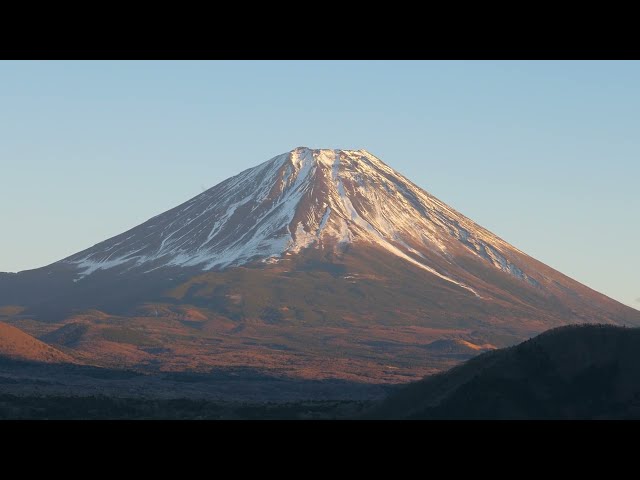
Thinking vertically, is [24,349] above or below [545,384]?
above

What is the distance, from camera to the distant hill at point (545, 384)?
48.8 metres

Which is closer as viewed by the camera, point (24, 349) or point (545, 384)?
point (545, 384)

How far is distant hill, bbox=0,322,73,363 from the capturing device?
126m

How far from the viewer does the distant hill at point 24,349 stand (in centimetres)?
12562

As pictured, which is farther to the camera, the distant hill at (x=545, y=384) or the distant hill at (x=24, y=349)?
the distant hill at (x=24, y=349)

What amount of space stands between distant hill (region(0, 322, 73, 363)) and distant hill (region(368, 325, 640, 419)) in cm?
7799

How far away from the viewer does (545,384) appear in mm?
51844

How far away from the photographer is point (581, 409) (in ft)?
161

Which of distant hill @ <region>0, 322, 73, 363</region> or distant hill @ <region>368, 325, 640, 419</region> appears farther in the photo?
distant hill @ <region>0, 322, 73, 363</region>

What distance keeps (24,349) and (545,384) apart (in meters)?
90.3

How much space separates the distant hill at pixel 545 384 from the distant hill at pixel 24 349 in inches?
3071
